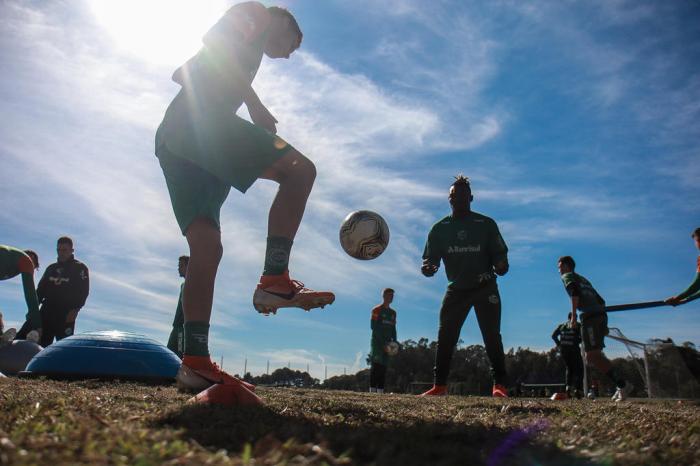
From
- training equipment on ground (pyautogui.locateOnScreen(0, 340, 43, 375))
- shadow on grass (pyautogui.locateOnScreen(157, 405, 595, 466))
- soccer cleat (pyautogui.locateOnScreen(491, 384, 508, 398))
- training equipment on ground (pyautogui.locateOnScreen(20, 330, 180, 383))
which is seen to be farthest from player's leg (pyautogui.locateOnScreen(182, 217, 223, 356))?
training equipment on ground (pyautogui.locateOnScreen(0, 340, 43, 375))

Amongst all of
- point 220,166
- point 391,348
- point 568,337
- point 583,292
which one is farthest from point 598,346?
point 220,166

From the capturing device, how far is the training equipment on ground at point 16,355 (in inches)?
324

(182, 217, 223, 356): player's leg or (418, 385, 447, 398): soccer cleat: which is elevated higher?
(182, 217, 223, 356): player's leg

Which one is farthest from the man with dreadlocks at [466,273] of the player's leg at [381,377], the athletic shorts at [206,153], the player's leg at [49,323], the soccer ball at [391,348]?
the player's leg at [49,323]

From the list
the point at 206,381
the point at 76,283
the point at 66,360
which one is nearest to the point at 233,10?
the point at 206,381

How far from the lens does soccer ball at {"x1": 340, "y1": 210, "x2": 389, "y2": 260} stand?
528 centimetres

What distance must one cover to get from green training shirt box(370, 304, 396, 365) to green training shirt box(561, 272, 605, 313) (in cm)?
601

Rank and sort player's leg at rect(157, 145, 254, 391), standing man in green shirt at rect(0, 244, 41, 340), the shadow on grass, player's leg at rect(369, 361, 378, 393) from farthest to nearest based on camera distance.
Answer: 1. player's leg at rect(369, 361, 378, 393)
2. standing man in green shirt at rect(0, 244, 41, 340)
3. player's leg at rect(157, 145, 254, 391)
4. the shadow on grass

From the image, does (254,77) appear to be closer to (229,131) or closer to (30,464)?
(229,131)

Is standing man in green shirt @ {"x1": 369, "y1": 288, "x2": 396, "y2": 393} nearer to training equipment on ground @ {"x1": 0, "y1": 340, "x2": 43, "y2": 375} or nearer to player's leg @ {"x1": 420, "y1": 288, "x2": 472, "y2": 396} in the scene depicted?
player's leg @ {"x1": 420, "y1": 288, "x2": 472, "y2": 396}

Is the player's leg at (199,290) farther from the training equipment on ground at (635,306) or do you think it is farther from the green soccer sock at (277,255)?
the training equipment on ground at (635,306)

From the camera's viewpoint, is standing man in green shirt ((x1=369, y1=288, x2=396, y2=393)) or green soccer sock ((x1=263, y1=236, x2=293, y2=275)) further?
standing man in green shirt ((x1=369, y1=288, x2=396, y2=393))

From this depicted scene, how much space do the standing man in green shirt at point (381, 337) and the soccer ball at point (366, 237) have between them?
8975mm

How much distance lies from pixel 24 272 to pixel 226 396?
17.8 ft
